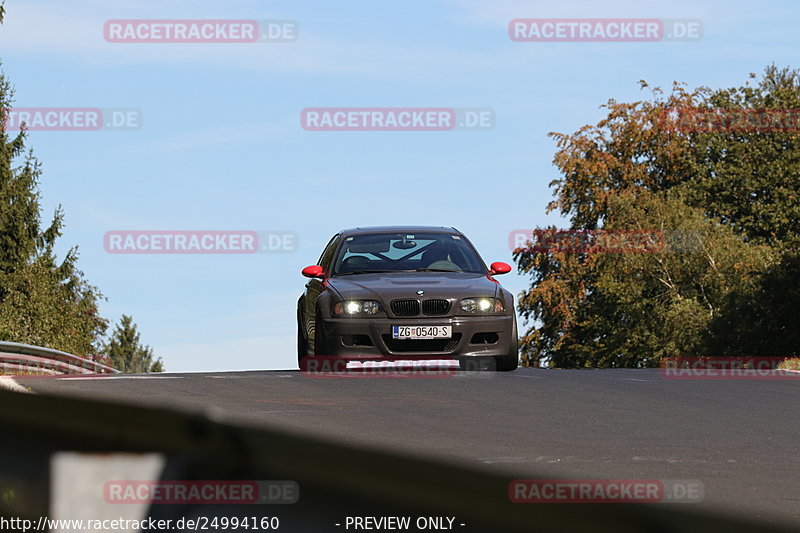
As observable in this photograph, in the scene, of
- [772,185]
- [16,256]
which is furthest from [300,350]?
[772,185]

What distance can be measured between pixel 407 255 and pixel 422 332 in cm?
187

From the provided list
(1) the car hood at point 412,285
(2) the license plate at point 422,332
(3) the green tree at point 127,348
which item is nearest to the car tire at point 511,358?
(1) the car hood at point 412,285

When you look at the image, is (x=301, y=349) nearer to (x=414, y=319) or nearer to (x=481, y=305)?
(x=414, y=319)

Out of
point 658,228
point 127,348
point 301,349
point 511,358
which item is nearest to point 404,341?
point 511,358

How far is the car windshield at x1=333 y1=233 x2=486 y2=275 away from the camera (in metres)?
17.6

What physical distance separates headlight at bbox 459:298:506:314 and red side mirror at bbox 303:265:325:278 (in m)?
2.18

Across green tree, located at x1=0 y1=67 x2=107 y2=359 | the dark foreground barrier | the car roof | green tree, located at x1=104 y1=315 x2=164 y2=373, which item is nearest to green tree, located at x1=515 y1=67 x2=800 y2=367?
green tree, located at x1=0 y1=67 x2=107 y2=359

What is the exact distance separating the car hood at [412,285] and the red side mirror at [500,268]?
18 cm

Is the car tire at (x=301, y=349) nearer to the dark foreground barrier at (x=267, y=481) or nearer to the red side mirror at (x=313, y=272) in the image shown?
the red side mirror at (x=313, y=272)

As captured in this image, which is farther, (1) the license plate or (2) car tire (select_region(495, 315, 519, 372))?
(2) car tire (select_region(495, 315, 519, 372))

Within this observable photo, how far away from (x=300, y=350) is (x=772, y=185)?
1631 inches

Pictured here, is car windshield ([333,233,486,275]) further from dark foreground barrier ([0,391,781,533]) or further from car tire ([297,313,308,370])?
dark foreground barrier ([0,391,781,533])

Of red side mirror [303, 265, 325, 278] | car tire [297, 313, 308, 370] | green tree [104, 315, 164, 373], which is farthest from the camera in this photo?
green tree [104, 315, 164, 373]

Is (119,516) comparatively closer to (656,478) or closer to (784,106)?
(656,478)
